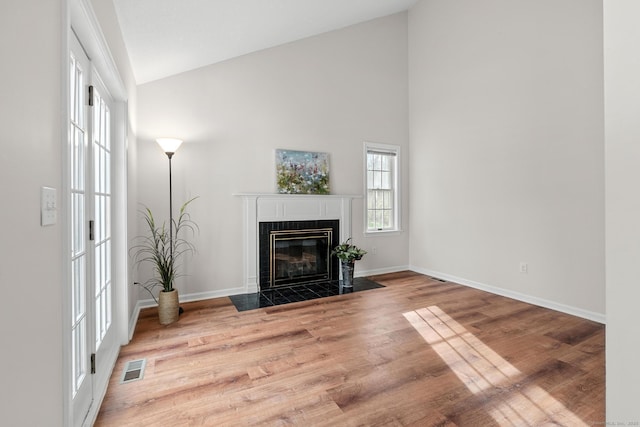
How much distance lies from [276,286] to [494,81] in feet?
13.4

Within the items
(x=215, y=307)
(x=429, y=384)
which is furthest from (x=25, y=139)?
(x=215, y=307)

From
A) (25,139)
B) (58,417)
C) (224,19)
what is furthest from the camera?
(224,19)

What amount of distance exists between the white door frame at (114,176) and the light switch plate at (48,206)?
0.30 feet

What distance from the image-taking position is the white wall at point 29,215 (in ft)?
2.63

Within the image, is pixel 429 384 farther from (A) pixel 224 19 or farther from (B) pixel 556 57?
(B) pixel 556 57

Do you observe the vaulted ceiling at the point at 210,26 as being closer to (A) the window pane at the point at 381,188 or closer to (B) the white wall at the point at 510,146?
(B) the white wall at the point at 510,146

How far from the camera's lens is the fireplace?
441 centimetres

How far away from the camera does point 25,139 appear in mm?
904

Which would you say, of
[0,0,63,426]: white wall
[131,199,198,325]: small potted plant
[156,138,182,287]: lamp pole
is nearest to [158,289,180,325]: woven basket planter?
[131,199,198,325]: small potted plant

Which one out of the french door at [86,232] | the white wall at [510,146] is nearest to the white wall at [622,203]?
the french door at [86,232]

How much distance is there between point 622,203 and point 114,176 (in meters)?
3.16

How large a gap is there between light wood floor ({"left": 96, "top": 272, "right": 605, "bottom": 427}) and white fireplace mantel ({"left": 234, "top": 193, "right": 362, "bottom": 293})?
0.74 m

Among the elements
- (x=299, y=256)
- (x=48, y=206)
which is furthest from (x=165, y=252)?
(x=48, y=206)

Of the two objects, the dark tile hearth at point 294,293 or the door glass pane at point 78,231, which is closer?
the door glass pane at point 78,231
